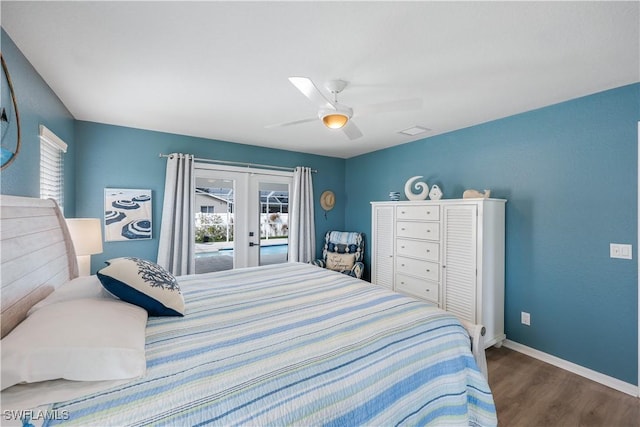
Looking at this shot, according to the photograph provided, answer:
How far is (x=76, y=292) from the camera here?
4.72ft

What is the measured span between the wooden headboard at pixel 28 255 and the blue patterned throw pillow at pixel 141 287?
0.28 metres

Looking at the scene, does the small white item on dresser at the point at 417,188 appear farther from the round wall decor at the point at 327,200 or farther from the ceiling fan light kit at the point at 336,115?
the ceiling fan light kit at the point at 336,115

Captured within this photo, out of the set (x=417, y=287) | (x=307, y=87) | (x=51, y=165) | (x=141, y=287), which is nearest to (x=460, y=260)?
(x=417, y=287)

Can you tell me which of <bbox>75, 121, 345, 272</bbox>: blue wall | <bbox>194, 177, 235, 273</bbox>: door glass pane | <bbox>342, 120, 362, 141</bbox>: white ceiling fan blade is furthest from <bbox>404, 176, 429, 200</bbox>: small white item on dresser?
<bbox>194, 177, 235, 273</bbox>: door glass pane

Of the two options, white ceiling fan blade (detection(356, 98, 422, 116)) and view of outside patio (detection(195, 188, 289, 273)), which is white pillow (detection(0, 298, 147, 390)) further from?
view of outside patio (detection(195, 188, 289, 273))

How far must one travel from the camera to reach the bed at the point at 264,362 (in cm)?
89

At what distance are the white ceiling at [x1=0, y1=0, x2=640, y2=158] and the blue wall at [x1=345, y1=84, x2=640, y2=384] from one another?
28 cm

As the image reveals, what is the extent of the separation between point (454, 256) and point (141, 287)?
288 centimetres

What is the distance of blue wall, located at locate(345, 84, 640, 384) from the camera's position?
2.26 meters

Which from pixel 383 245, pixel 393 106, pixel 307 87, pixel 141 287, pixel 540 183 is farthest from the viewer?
pixel 383 245

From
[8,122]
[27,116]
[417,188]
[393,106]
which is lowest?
[417,188]

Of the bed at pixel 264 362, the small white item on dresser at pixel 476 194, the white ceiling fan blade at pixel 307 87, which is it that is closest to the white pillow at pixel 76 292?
the bed at pixel 264 362

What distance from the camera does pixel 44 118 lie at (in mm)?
2146

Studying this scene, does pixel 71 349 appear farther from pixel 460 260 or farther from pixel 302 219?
pixel 302 219
